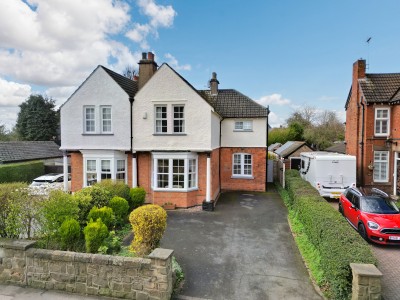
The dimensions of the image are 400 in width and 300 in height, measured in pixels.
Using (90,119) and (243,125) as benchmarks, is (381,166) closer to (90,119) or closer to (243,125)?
(243,125)

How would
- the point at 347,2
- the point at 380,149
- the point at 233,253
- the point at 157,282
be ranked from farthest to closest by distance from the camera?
the point at 380,149 → the point at 347,2 → the point at 233,253 → the point at 157,282

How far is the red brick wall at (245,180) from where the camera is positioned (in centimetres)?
1970

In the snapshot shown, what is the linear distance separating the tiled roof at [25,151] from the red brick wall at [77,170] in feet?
40.5

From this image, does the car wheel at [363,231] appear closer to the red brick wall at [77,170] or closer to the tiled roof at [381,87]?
the tiled roof at [381,87]

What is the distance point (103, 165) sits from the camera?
15312 millimetres

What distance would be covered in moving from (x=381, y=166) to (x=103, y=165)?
1918 cm

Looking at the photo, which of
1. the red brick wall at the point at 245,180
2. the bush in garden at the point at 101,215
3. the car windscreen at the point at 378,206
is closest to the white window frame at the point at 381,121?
the red brick wall at the point at 245,180

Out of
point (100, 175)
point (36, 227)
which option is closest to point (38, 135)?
point (100, 175)

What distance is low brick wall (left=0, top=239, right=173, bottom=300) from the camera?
→ 233 inches

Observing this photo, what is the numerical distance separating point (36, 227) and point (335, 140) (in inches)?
1789

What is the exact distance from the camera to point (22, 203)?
7234 mm

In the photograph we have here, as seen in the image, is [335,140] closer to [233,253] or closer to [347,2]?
[347,2]

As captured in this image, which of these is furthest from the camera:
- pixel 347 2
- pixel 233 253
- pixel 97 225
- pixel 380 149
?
pixel 380 149

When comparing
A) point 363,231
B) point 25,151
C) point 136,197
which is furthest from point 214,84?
point 25,151
